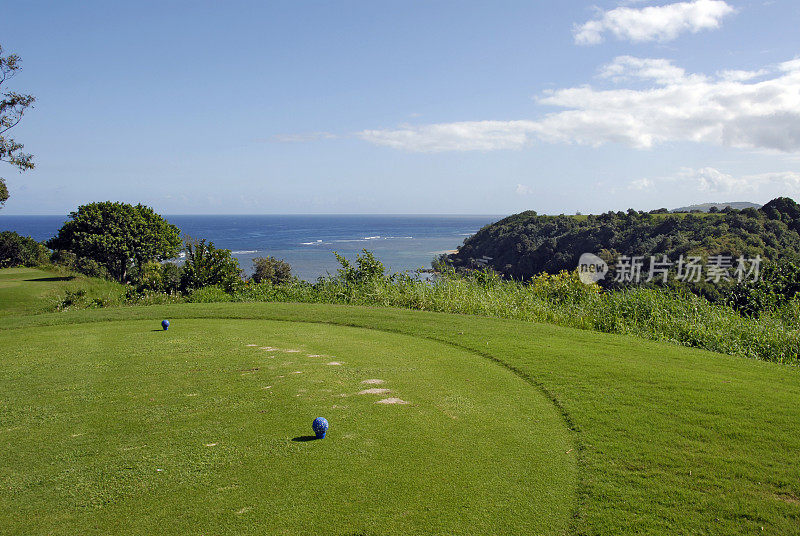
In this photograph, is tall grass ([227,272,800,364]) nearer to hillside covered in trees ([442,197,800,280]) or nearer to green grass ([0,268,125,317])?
green grass ([0,268,125,317])

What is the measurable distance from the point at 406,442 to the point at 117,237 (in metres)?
29.2

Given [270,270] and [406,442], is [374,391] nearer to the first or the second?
[406,442]

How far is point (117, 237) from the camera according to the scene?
1107 inches

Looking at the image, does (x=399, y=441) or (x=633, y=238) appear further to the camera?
(x=633, y=238)

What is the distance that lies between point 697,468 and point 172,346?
7440mm

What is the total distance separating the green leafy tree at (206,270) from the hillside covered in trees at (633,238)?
16957mm

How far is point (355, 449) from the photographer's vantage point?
13.8ft

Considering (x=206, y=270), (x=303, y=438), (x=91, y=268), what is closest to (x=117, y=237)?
(x=91, y=268)

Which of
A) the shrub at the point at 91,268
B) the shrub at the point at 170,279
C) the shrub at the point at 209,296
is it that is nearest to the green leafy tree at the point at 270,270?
the shrub at the point at 91,268

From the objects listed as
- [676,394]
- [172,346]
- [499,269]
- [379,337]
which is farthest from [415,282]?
[499,269]

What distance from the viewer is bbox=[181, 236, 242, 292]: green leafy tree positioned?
16.8 meters

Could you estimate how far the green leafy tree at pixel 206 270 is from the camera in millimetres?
16844

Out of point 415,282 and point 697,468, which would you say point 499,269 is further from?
point 697,468

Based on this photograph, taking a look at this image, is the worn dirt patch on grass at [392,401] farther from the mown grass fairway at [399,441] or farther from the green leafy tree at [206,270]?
the green leafy tree at [206,270]
